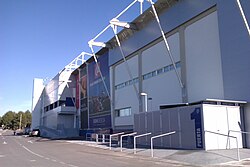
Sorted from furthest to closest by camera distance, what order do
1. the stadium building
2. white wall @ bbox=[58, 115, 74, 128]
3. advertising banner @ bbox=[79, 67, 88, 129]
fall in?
white wall @ bbox=[58, 115, 74, 128], advertising banner @ bbox=[79, 67, 88, 129], the stadium building

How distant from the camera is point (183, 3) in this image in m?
27.8

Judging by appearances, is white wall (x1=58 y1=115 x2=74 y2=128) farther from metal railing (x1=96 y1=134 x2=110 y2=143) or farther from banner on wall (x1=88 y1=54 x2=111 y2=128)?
metal railing (x1=96 y1=134 x2=110 y2=143)

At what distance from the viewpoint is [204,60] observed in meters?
24.9

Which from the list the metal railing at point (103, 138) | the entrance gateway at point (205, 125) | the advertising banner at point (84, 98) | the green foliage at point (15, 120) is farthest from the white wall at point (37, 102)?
the entrance gateway at point (205, 125)

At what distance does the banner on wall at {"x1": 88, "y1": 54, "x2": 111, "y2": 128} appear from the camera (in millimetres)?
45028

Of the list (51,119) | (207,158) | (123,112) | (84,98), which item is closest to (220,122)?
(207,158)

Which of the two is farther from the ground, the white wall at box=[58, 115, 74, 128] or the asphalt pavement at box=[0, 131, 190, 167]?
the white wall at box=[58, 115, 74, 128]

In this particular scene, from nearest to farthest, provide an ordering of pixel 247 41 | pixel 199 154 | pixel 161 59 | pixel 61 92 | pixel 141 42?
pixel 199 154 → pixel 247 41 → pixel 161 59 → pixel 141 42 → pixel 61 92

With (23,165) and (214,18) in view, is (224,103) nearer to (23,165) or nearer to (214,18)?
(214,18)

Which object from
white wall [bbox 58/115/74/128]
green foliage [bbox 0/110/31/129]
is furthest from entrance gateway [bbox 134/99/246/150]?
green foliage [bbox 0/110/31/129]

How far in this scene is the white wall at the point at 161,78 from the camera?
28.8m

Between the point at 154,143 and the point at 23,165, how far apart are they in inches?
484

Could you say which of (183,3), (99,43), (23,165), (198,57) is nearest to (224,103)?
(198,57)

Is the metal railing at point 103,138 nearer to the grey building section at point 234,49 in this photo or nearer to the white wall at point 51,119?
the grey building section at point 234,49
